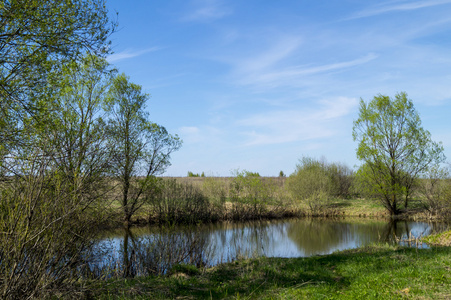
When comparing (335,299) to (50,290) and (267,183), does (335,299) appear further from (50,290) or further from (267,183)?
(267,183)

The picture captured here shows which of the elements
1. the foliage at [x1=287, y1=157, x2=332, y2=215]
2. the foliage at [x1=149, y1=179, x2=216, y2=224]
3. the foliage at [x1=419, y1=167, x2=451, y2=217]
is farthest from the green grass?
the foliage at [x1=287, y1=157, x2=332, y2=215]

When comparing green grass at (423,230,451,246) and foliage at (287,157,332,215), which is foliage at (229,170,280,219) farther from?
green grass at (423,230,451,246)

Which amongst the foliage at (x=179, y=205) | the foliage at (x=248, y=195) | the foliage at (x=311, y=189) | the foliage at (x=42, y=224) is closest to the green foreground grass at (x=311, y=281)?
the foliage at (x=42, y=224)

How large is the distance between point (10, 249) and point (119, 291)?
258 centimetres

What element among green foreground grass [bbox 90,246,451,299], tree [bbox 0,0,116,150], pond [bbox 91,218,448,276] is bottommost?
pond [bbox 91,218,448,276]

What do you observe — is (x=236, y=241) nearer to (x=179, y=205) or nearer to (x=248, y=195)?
(x=179, y=205)

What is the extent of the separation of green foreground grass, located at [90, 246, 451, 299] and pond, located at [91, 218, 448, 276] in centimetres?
115

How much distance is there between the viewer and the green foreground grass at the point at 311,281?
6.57 meters

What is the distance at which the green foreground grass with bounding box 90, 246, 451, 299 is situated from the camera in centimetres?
657

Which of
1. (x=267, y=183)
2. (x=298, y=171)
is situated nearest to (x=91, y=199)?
(x=267, y=183)

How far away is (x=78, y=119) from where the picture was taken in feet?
62.3

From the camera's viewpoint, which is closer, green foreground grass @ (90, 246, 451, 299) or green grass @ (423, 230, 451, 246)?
green foreground grass @ (90, 246, 451, 299)

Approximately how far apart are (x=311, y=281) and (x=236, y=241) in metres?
9.60

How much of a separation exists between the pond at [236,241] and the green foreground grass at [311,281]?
3.76ft
